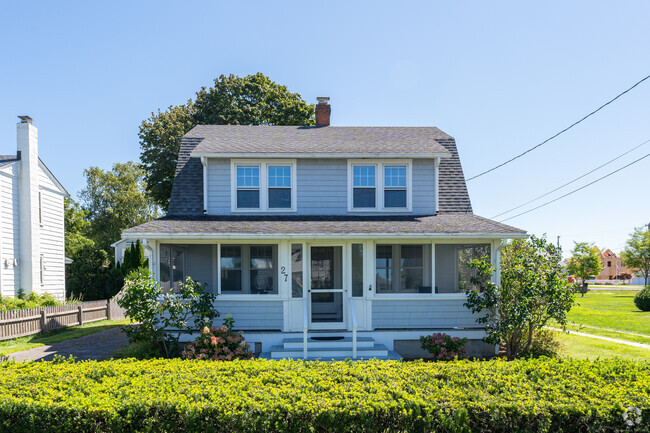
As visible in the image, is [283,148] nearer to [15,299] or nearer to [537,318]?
[537,318]

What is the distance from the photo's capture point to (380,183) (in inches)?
563

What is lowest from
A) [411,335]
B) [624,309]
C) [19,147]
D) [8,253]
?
[624,309]

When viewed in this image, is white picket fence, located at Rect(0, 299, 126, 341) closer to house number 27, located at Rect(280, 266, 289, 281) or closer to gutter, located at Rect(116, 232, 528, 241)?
gutter, located at Rect(116, 232, 528, 241)

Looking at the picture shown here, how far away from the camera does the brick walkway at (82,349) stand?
11922 millimetres

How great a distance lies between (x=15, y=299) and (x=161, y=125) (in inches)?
581

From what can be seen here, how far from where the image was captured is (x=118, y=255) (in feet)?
107

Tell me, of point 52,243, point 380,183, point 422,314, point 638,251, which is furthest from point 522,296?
point 638,251

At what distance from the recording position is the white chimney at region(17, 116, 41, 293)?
19578 millimetres

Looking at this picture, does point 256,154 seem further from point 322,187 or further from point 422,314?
point 422,314

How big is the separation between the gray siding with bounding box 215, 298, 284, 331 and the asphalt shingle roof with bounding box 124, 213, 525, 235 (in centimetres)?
185

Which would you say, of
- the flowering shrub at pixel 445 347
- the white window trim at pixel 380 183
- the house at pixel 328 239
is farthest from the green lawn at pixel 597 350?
the white window trim at pixel 380 183

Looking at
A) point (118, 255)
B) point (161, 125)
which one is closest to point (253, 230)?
point (161, 125)

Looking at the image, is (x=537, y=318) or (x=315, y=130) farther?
(x=315, y=130)

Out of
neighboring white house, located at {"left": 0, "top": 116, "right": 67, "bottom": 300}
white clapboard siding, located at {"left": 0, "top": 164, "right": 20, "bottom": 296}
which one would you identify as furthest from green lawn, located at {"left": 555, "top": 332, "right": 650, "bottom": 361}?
neighboring white house, located at {"left": 0, "top": 116, "right": 67, "bottom": 300}
